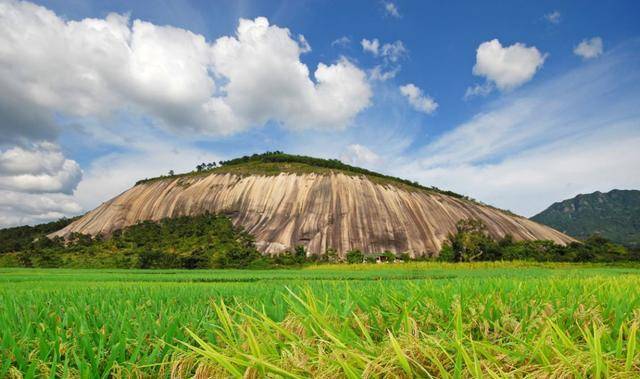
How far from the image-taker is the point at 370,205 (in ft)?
260

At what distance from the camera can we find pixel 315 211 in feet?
254

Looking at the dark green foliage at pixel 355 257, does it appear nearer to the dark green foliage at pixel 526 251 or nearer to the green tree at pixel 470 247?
the dark green foliage at pixel 526 251

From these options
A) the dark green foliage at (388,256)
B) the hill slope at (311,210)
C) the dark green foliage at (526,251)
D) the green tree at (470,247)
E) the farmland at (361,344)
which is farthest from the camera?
the hill slope at (311,210)

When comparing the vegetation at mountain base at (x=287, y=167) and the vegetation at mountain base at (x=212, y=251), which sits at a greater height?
the vegetation at mountain base at (x=287, y=167)

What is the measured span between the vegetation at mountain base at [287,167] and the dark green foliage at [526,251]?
26.6 meters

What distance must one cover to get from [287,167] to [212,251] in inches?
1291

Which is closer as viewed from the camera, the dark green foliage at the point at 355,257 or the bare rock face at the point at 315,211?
the dark green foliage at the point at 355,257

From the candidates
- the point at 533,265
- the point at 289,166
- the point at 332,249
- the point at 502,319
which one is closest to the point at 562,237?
the point at 533,265

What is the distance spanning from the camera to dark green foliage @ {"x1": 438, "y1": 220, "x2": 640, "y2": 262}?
2413 inches

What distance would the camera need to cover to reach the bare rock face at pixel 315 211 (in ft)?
239

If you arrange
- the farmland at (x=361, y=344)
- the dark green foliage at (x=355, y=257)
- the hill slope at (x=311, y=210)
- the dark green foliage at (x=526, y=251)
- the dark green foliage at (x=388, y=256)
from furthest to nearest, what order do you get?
the hill slope at (x=311, y=210) → the dark green foliage at (x=388, y=256) → the dark green foliage at (x=355, y=257) → the dark green foliage at (x=526, y=251) → the farmland at (x=361, y=344)

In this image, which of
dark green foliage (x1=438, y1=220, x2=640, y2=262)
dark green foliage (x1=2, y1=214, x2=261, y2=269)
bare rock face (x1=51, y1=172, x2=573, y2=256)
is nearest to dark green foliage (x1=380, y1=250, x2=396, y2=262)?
bare rock face (x1=51, y1=172, x2=573, y2=256)

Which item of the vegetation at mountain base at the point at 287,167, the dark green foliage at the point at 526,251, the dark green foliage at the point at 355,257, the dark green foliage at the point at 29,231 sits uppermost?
the vegetation at mountain base at the point at 287,167

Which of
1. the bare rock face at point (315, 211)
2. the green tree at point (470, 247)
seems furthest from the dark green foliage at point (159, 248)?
the green tree at point (470, 247)
